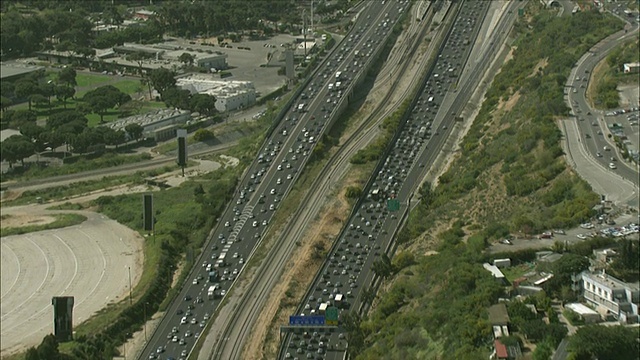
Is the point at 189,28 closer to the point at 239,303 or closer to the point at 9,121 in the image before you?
the point at 9,121

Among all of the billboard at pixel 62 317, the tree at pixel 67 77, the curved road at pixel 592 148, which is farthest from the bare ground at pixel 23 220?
the curved road at pixel 592 148

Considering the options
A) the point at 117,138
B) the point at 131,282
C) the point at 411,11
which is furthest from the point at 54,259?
the point at 411,11

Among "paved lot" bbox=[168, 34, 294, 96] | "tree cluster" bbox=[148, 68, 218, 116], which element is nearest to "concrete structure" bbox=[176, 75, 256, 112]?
"tree cluster" bbox=[148, 68, 218, 116]

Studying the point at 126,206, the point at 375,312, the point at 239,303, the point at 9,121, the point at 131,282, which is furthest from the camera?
the point at 9,121

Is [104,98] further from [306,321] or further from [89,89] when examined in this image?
[306,321]

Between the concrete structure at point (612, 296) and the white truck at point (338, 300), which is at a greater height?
the concrete structure at point (612, 296)

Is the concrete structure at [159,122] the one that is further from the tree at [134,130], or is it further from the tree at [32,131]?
the tree at [32,131]
